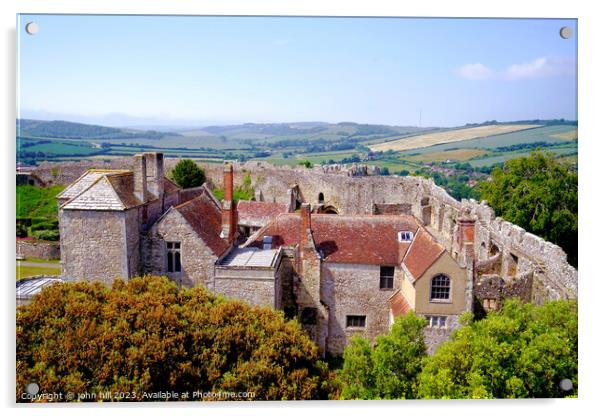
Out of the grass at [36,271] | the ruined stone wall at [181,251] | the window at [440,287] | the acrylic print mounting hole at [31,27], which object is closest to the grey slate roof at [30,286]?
the grass at [36,271]

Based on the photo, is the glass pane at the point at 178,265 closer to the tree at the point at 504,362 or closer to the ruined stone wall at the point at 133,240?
the ruined stone wall at the point at 133,240

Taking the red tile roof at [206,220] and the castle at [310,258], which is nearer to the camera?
the castle at [310,258]

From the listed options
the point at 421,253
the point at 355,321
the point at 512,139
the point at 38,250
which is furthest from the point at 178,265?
the point at 512,139

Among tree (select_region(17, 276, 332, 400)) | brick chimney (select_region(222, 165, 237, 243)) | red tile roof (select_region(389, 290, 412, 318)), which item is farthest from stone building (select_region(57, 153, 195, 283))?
red tile roof (select_region(389, 290, 412, 318))

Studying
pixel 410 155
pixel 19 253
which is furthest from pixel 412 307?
pixel 410 155

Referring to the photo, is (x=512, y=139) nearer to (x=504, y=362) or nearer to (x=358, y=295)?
(x=358, y=295)
